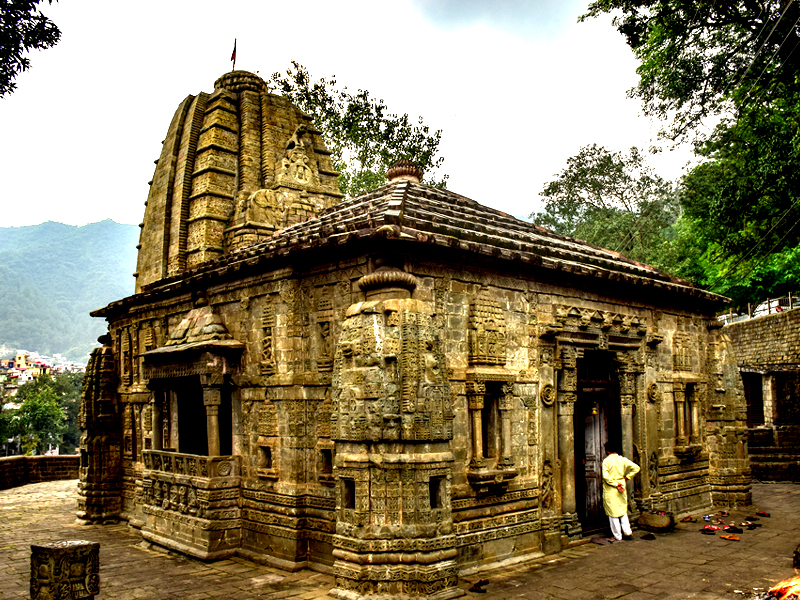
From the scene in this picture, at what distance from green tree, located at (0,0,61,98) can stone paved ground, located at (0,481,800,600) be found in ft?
22.2

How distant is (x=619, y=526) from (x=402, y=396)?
5489 millimetres

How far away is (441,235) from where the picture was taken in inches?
344

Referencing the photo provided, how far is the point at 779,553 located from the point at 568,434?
356cm

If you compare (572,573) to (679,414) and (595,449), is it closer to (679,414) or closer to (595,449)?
(595,449)

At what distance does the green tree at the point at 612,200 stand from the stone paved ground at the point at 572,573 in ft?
77.1

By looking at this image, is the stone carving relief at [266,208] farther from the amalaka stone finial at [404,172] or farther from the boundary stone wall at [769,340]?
the boundary stone wall at [769,340]

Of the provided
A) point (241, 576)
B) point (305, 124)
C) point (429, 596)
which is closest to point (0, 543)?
point (241, 576)

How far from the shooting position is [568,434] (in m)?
10.9

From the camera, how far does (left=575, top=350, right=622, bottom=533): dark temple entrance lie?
482 inches

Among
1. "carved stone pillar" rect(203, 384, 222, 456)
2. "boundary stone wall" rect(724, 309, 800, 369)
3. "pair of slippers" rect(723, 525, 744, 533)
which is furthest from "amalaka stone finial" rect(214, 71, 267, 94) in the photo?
"boundary stone wall" rect(724, 309, 800, 369)

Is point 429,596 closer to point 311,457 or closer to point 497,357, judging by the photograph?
point 311,457

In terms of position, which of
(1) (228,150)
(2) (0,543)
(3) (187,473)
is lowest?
(2) (0,543)

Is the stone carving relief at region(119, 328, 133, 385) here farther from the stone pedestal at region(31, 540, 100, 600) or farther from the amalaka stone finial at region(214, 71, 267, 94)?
the stone pedestal at region(31, 540, 100, 600)

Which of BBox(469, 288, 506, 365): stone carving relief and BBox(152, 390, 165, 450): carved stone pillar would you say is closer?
BBox(469, 288, 506, 365): stone carving relief
